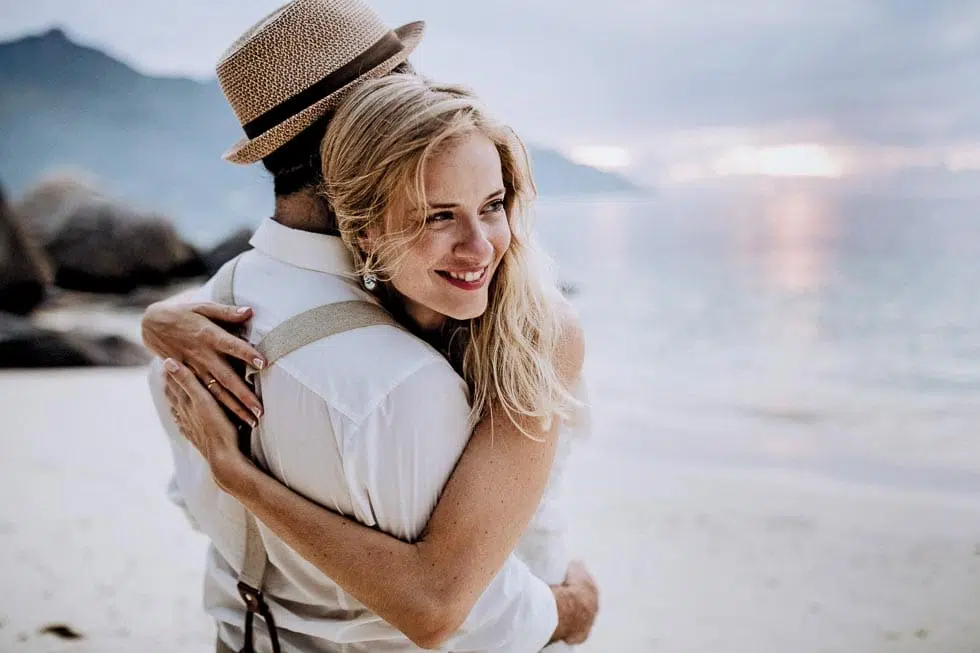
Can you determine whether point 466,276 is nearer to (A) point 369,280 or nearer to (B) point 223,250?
(A) point 369,280

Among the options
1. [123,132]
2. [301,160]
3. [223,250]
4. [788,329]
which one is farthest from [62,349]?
[123,132]

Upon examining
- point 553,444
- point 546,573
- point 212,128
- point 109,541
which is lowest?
point 212,128

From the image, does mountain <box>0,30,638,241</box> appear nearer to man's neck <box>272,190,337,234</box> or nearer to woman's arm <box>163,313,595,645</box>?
man's neck <box>272,190,337,234</box>

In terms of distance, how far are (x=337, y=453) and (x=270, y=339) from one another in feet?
0.55

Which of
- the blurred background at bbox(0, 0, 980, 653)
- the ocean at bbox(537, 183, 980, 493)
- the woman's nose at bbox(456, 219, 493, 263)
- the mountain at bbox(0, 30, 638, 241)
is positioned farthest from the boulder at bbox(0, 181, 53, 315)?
the mountain at bbox(0, 30, 638, 241)

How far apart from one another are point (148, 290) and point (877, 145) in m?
17.8

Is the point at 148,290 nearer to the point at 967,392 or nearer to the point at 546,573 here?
the point at 967,392

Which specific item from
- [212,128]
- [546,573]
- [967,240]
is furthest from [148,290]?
[212,128]

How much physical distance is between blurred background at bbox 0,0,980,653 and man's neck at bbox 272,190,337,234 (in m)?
0.09

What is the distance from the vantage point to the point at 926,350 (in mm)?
12453

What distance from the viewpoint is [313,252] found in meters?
1.21

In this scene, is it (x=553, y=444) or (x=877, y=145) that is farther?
(x=877, y=145)

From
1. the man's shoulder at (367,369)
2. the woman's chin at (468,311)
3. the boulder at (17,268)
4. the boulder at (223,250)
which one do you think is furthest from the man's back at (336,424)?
the boulder at (223,250)

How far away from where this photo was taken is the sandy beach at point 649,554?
331 centimetres
